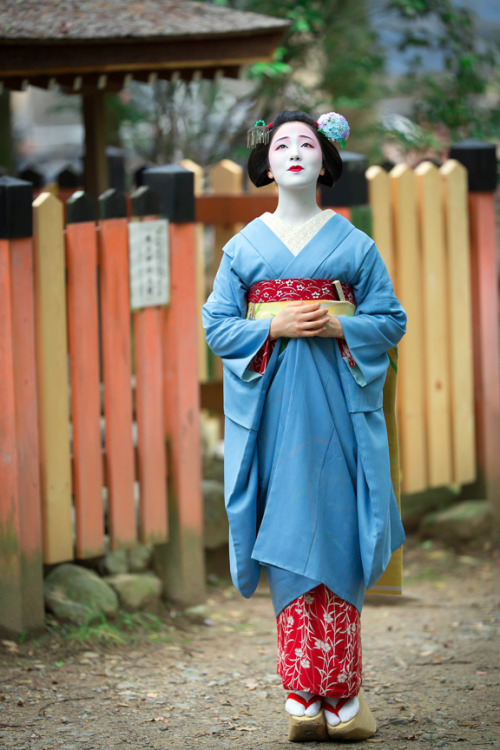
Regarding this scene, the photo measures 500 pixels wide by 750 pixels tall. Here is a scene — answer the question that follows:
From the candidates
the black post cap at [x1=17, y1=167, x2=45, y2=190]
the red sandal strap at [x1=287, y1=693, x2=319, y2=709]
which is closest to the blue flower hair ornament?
the red sandal strap at [x1=287, y1=693, x2=319, y2=709]

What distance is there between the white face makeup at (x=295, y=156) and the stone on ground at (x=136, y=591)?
2.18 meters

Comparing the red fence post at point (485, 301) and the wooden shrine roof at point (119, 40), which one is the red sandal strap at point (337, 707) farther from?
the wooden shrine roof at point (119, 40)

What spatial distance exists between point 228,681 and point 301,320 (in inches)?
64.2

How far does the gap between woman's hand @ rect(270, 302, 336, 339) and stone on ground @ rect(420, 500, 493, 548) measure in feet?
9.80

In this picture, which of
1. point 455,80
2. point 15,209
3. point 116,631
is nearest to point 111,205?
point 15,209

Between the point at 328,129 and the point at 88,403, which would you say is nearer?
the point at 328,129

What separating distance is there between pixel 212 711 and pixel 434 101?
5654 mm

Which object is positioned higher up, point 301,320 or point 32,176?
point 32,176

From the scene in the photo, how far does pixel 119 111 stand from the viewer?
833 cm

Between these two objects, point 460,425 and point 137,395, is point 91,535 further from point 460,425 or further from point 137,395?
point 460,425

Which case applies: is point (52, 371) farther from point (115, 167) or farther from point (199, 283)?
point (115, 167)

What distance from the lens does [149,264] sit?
14.7 feet

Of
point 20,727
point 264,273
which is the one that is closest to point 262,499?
point 264,273

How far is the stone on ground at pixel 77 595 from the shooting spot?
4.26m
